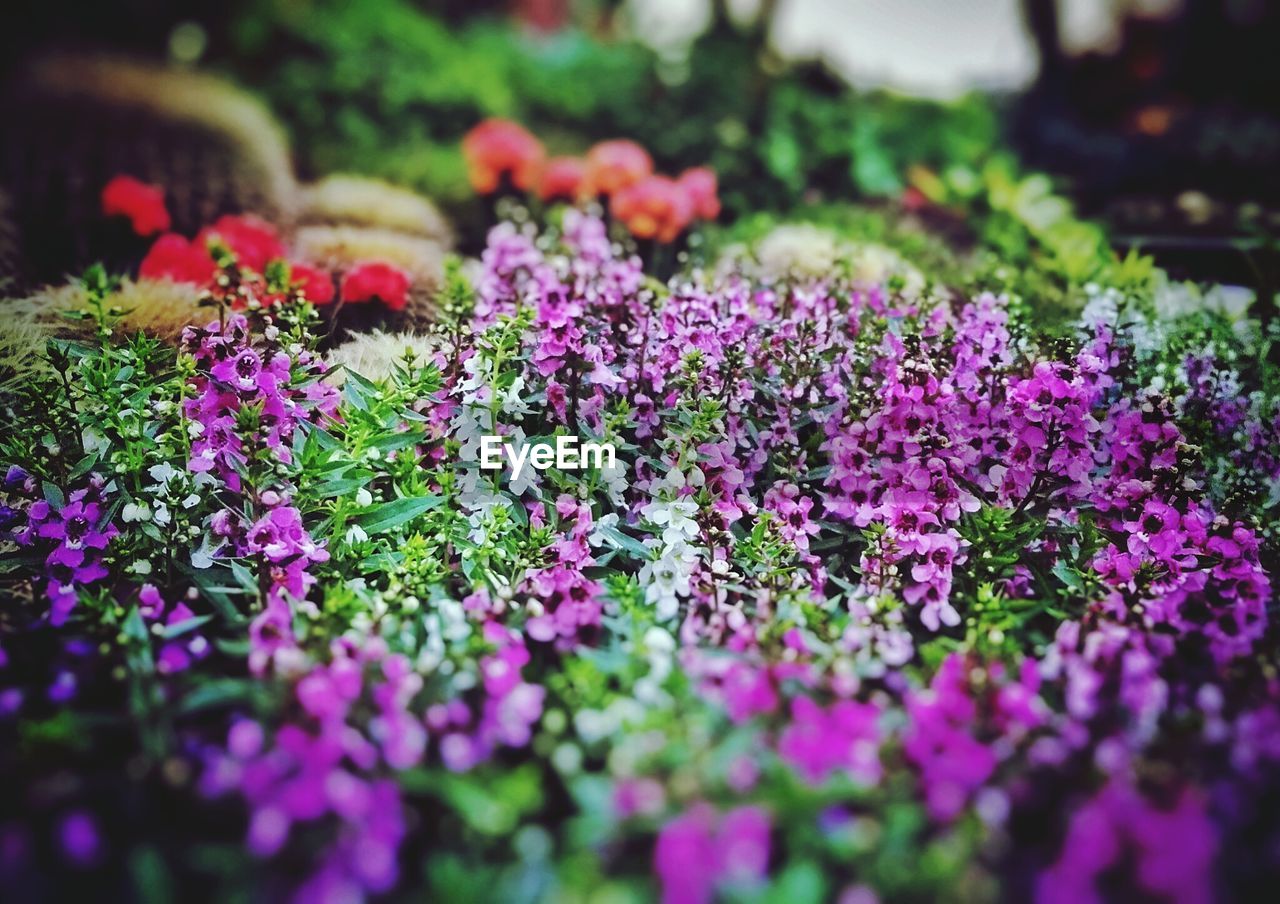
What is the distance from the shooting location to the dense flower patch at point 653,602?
3.75ft

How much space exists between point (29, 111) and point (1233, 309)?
487cm

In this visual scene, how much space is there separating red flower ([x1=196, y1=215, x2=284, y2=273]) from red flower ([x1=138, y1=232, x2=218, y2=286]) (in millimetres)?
52

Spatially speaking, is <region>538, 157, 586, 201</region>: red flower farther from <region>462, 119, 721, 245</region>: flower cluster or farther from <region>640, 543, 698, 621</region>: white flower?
<region>640, 543, 698, 621</region>: white flower

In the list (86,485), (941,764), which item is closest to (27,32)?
A: (86,485)

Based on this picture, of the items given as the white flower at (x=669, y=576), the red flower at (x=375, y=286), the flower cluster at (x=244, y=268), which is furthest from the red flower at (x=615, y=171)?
the white flower at (x=669, y=576)

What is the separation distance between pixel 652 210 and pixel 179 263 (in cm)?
153

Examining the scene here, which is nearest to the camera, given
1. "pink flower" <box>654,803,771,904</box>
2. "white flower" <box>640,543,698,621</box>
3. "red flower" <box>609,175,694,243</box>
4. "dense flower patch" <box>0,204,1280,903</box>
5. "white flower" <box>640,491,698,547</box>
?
"pink flower" <box>654,803,771,904</box>

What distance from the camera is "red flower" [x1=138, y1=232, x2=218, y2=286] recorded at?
253cm

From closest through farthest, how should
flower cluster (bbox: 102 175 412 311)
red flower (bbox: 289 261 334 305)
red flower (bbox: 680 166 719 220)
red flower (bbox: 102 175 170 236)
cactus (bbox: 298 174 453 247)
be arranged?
flower cluster (bbox: 102 175 412 311) → red flower (bbox: 289 261 334 305) → red flower (bbox: 102 175 170 236) → red flower (bbox: 680 166 719 220) → cactus (bbox: 298 174 453 247)

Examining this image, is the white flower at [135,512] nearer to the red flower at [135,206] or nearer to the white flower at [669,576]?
the white flower at [669,576]

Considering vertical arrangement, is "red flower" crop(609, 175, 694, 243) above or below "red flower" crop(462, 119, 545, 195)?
below

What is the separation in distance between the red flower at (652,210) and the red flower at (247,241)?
3.86 feet

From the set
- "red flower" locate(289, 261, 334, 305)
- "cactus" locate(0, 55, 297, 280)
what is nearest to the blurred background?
"cactus" locate(0, 55, 297, 280)

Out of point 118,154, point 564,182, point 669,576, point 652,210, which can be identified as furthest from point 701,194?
point 118,154
